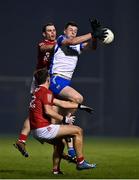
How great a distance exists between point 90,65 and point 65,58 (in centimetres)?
1433

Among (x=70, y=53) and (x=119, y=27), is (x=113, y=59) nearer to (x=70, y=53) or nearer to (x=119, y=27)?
(x=119, y=27)

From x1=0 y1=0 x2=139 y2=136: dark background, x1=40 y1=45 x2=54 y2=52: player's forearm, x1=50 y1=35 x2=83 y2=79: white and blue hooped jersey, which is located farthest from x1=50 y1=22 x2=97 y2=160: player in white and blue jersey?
x1=0 y1=0 x2=139 y2=136: dark background

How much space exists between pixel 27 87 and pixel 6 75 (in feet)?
4.25

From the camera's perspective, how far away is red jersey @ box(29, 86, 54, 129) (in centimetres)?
1146

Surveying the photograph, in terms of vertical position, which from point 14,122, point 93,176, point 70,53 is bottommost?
point 14,122

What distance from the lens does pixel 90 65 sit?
90.5 feet

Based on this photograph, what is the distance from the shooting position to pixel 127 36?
27.0 m

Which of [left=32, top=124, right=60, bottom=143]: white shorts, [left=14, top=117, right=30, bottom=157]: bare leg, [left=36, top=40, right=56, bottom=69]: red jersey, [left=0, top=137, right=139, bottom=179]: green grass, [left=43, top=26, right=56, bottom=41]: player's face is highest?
[left=43, top=26, right=56, bottom=41]: player's face

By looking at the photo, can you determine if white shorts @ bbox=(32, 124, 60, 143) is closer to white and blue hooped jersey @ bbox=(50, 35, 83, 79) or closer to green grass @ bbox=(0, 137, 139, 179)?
green grass @ bbox=(0, 137, 139, 179)

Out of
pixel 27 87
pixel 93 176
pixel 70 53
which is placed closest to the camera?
pixel 93 176

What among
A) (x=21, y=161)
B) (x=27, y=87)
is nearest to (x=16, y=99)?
(x=27, y=87)

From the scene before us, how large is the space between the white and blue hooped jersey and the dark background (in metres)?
12.4

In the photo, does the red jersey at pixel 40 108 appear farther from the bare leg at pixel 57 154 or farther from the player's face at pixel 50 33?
the player's face at pixel 50 33

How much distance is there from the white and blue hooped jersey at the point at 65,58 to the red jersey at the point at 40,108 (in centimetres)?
176
